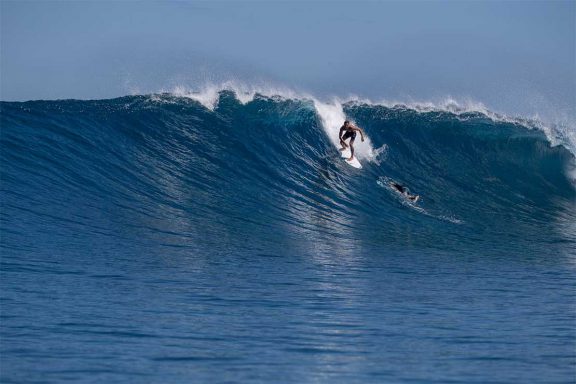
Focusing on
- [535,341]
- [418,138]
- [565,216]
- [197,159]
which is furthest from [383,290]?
[418,138]

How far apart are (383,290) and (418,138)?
1081 centimetres

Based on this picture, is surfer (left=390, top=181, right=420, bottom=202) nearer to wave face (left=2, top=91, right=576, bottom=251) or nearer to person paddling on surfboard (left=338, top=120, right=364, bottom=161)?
wave face (left=2, top=91, right=576, bottom=251)

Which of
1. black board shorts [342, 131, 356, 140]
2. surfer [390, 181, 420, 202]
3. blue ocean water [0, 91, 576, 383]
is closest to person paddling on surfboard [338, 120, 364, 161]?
black board shorts [342, 131, 356, 140]

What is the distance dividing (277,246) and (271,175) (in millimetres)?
4457

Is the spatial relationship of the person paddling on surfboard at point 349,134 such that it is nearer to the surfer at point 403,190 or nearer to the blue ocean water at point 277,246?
the blue ocean water at point 277,246

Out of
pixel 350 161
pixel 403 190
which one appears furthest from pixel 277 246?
pixel 350 161

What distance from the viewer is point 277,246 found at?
35.4 feet

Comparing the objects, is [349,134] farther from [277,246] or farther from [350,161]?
[277,246]

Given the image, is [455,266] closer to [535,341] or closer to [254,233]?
[254,233]

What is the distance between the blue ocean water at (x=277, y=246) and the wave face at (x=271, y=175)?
2.2 inches

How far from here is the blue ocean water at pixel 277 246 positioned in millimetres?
5598

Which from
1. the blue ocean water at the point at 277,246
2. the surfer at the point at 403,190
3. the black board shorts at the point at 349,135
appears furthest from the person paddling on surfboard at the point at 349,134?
the surfer at the point at 403,190

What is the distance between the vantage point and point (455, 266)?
10281 millimetres

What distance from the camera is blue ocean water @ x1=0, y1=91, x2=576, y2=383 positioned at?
560 centimetres
